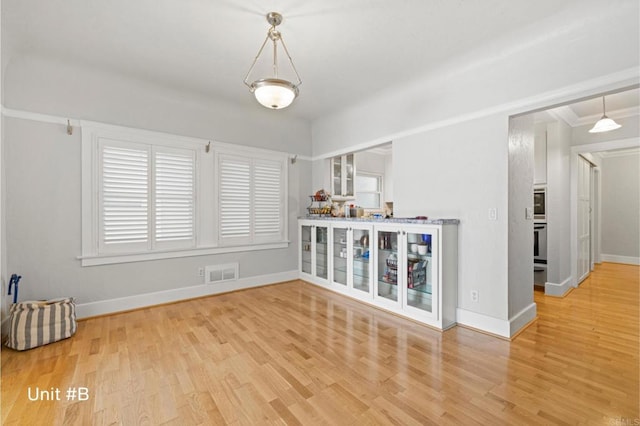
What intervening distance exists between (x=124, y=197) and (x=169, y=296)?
4.59 ft

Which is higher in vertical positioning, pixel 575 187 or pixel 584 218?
pixel 575 187

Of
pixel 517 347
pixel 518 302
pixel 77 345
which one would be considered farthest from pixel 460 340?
pixel 77 345

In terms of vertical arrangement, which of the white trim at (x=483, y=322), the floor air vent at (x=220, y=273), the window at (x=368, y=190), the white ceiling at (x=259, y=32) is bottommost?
the white trim at (x=483, y=322)

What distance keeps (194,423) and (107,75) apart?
12.3 feet

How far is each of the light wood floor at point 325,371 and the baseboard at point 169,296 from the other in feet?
0.58

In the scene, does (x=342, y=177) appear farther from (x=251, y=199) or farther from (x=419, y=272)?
(x=419, y=272)

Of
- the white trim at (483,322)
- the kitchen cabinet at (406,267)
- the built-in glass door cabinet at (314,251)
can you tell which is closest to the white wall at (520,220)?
the white trim at (483,322)

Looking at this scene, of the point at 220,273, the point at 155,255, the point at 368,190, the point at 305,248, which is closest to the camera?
the point at 155,255

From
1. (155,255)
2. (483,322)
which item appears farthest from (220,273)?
(483,322)

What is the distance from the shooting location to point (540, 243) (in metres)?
4.50

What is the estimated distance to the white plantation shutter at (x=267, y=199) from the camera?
180 inches

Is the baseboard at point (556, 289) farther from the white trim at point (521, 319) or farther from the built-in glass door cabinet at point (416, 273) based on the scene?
the built-in glass door cabinet at point (416, 273)

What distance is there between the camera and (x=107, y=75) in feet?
11.0

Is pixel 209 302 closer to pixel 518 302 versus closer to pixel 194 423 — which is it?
pixel 194 423
